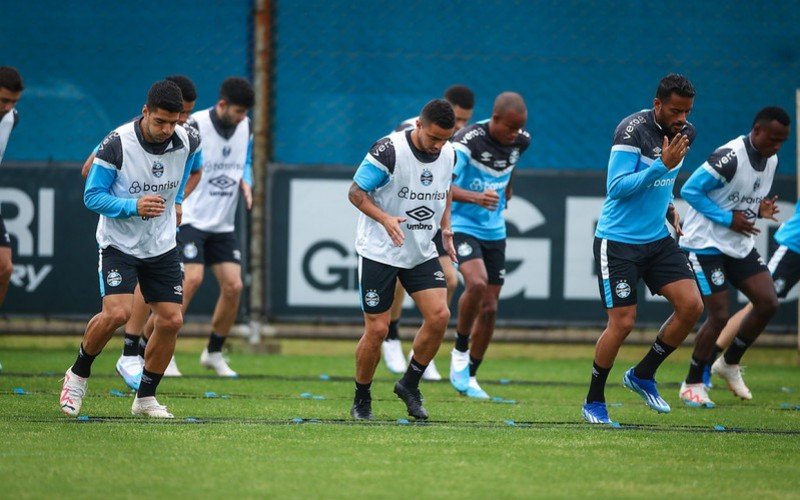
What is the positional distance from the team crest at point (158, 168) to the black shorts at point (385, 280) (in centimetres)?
150

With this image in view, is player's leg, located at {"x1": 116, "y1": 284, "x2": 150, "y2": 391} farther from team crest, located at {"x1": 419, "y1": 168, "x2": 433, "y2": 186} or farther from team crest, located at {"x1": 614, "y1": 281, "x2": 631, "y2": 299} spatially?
team crest, located at {"x1": 614, "y1": 281, "x2": 631, "y2": 299}

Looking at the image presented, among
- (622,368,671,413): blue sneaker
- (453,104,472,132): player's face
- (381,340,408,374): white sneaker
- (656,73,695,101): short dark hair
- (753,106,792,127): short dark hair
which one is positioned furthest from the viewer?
(381,340,408,374): white sneaker

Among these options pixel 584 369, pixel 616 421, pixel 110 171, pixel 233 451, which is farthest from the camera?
pixel 584 369

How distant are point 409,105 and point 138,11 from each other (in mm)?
3223

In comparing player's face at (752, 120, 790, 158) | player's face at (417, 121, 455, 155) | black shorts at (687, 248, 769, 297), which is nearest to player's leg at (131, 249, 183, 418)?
player's face at (417, 121, 455, 155)

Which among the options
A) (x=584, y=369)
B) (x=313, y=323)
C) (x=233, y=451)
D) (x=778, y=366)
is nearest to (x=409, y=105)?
(x=313, y=323)

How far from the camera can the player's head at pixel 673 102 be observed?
8469mm

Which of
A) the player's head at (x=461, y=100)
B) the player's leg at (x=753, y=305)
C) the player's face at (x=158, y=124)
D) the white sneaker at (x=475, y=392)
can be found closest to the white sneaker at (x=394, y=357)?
the white sneaker at (x=475, y=392)

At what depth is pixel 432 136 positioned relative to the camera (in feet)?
27.7

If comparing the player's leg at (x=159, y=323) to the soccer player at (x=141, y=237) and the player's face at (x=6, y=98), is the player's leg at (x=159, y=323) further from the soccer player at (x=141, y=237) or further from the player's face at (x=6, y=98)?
the player's face at (x=6, y=98)

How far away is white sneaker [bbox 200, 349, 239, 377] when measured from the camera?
1163 centimetres

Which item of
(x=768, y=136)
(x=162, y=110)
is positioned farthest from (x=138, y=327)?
(x=768, y=136)

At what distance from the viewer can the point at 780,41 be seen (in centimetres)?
1441

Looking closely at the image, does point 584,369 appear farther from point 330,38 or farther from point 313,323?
point 330,38
